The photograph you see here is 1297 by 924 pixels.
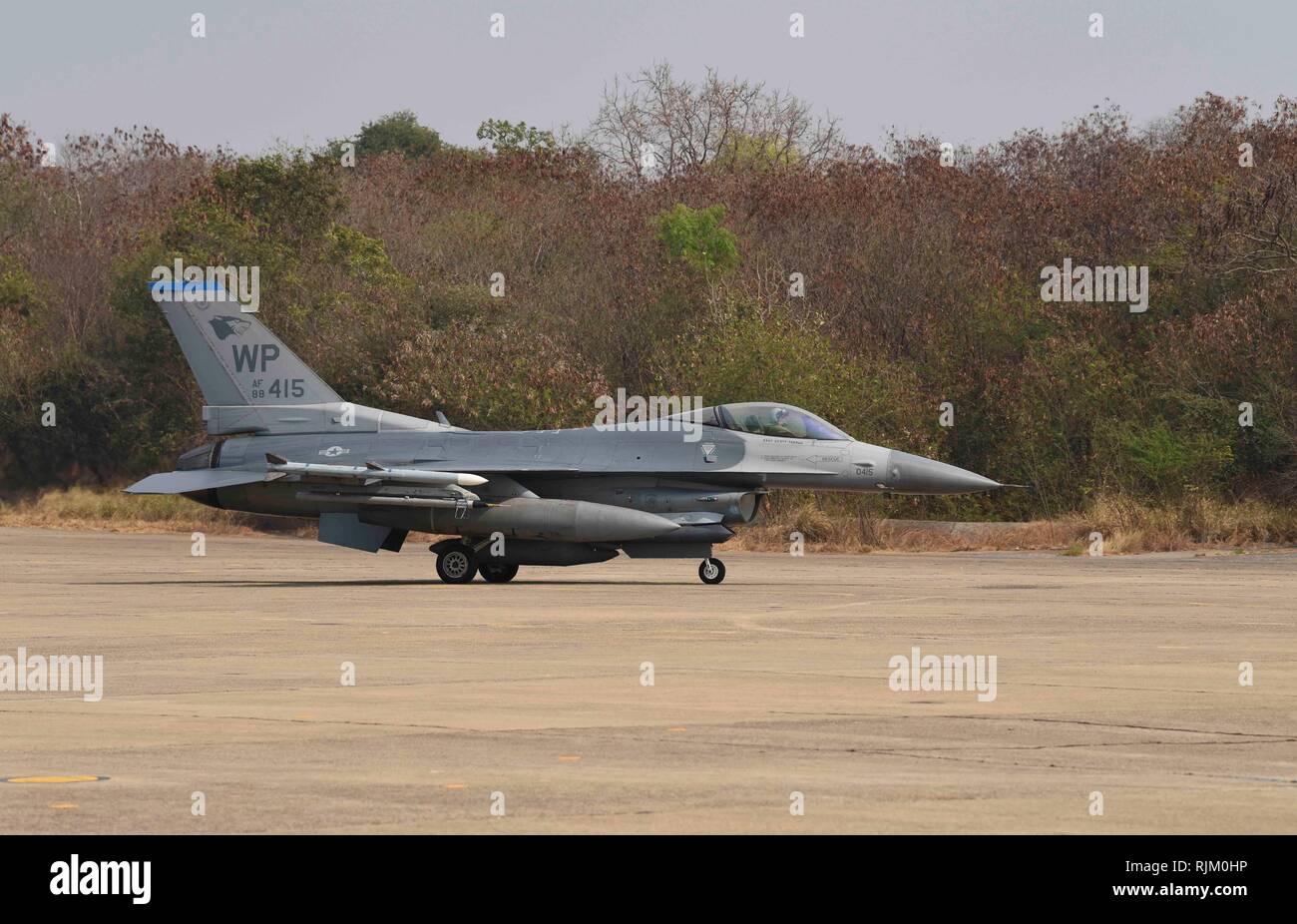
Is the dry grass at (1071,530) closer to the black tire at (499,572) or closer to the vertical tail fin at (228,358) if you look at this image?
the black tire at (499,572)

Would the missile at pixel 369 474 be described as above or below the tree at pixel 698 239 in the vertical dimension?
below

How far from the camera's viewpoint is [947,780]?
1016 cm

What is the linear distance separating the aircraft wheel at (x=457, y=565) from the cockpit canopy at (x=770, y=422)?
423 cm

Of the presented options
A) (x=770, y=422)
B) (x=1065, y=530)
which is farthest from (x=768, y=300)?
(x=770, y=422)

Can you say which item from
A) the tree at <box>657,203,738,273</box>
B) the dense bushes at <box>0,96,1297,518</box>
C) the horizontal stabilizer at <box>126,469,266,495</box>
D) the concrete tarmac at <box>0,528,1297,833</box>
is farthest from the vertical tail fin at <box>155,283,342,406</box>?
the tree at <box>657,203,738,273</box>

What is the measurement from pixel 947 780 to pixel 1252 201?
4201cm

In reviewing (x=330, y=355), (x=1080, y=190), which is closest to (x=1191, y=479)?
(x=1080, y=190)

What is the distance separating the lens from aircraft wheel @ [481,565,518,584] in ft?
103

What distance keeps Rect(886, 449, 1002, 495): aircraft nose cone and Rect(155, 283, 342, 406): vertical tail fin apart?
945 cm

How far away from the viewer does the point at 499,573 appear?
31.7 meters

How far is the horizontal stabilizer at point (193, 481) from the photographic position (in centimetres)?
3062

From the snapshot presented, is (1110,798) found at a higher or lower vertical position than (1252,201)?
lower

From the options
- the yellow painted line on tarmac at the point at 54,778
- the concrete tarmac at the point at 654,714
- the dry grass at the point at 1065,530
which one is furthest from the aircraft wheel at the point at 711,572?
the yellow painted line on tarmac at the point at 54,778
